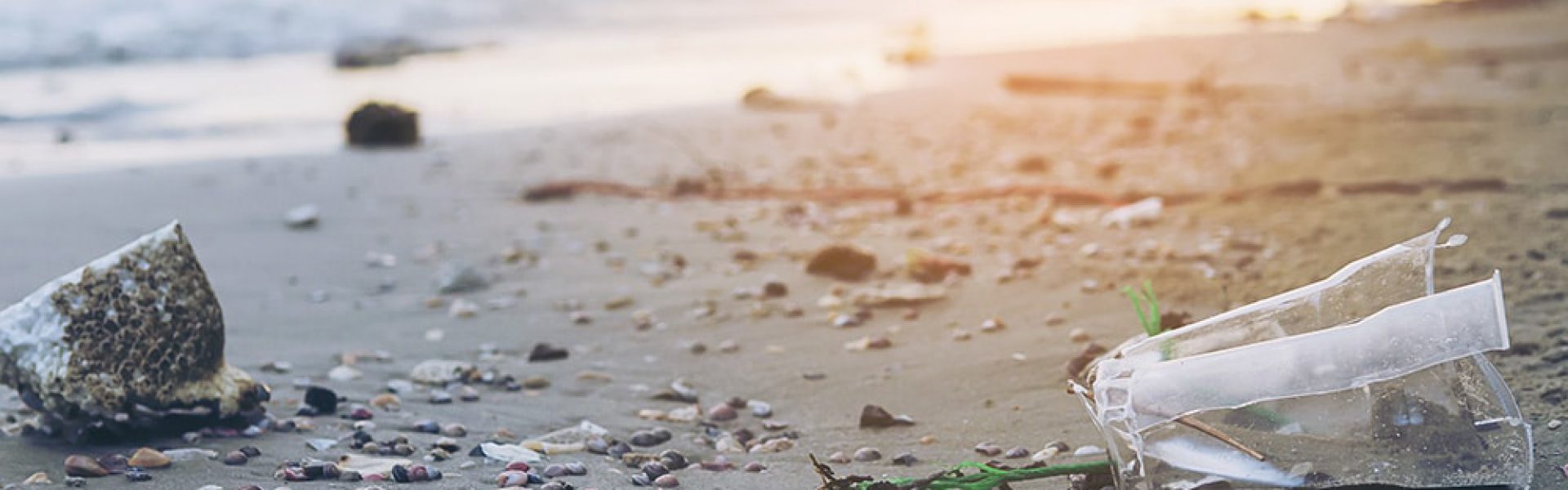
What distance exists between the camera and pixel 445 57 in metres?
15.6

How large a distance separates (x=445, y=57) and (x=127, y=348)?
13061 mm

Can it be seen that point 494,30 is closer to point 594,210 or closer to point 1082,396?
point 594,210

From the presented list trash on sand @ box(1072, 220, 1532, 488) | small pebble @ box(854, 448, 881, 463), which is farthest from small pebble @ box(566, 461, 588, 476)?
trash on sand @ box(1072, 220, 1532, 488)

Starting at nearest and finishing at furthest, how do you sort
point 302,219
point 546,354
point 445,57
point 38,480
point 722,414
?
point 38,480 → point 722,414 → point 546,354 → point 302,219 → point 445,57

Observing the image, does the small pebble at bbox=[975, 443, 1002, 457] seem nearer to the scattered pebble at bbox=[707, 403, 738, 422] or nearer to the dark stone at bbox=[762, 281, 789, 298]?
the scattered pebble at bbox=[707, 403, 738, 422]

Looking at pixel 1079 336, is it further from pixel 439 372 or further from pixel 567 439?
pixel 439 372

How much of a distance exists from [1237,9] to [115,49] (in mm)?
11932

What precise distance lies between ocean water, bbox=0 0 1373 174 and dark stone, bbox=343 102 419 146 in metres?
0.16

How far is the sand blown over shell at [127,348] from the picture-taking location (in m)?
2.87

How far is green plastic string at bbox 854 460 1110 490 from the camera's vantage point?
2338 millimetres

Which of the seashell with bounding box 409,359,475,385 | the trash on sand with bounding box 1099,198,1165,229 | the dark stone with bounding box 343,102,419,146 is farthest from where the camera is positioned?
the dark stone with bounding box 343,102,419,146

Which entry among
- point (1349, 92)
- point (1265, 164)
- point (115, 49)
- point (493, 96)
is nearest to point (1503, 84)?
point (1349, 92)

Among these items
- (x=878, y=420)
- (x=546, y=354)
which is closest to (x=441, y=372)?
(x=546, y=354)

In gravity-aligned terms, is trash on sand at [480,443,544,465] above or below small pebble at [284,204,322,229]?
below
